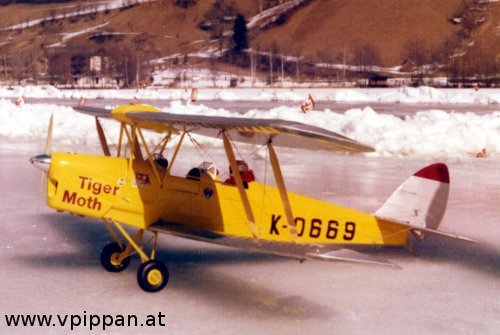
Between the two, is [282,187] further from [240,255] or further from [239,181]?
[240,255]

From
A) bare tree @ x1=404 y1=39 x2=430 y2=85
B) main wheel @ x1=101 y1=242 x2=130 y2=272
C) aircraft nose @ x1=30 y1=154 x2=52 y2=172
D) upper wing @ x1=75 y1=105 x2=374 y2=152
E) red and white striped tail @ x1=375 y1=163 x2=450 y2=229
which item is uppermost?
bare tree @ x1=404 y1=39 x2=430 y2=85

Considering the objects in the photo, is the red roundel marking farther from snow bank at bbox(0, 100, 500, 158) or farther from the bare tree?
the bare tree

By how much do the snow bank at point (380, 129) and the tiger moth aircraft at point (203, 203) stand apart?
10.8 m

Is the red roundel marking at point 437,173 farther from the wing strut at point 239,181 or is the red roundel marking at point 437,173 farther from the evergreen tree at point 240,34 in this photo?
the evergreen tree at point 240,34

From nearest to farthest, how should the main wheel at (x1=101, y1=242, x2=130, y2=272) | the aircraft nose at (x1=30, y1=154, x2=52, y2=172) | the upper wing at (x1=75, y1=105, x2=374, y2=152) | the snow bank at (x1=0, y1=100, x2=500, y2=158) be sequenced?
the upper wing at (x1=75, y1=105, x2=374, y2=152) < the aircraft nose at (x1=30, y1=154, x2=52, y2=172) < the main wheel at (x1=101, y1=242, x2=130, y2=272) < the snow bank at (x1=0, y1=100, x2=500, y2=158)

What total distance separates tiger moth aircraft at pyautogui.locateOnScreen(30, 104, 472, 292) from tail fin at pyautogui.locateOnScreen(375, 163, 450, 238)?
1cm

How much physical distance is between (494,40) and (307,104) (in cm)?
13562

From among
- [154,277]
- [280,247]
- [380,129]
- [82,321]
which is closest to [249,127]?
[280,247]

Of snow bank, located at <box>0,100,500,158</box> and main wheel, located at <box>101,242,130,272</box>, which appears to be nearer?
main wheel, located at <box>101,242,130,272</box>

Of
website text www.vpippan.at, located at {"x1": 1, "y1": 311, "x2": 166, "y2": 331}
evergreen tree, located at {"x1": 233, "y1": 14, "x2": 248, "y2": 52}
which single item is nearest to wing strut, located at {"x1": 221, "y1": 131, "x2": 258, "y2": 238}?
website text www.vpippan.at, located at {"x1": 1, "y1": 311, "x2": 166, "y2": 331}

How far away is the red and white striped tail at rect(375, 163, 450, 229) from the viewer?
8742 millimetres

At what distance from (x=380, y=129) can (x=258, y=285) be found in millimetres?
14713

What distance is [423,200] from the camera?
28.7 ft

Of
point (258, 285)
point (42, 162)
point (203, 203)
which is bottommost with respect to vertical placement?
point (258, 285)
